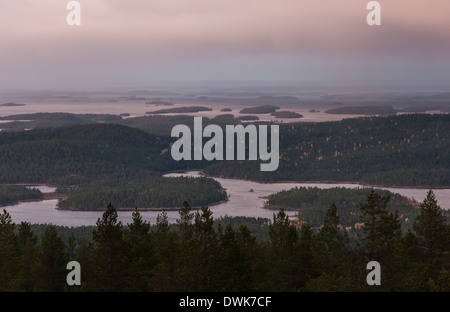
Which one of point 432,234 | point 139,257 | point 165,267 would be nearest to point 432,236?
point 432,234

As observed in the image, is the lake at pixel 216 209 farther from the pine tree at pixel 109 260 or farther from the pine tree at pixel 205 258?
the pine tree at pixel 109 260

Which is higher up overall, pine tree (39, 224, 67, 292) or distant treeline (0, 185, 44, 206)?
pine tree (39, 224, 67, 292)

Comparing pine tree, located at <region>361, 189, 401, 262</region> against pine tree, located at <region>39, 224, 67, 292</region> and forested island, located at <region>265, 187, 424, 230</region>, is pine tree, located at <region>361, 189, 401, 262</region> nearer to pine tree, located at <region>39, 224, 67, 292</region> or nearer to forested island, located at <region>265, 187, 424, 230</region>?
pine tree, located at <region>39, 224, 67, 292</region>

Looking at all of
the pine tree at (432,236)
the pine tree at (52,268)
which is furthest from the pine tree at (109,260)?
the pine tree at (432,236)

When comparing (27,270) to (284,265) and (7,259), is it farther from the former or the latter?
(284,265)

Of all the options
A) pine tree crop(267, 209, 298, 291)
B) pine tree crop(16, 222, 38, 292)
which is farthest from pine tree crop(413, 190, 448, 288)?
pine tree crop(16, 222, 38, 292)

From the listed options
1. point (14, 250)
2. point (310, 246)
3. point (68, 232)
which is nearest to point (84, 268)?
Result: point (14, 250)

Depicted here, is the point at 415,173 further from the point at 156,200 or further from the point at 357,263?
the point at 357,263
